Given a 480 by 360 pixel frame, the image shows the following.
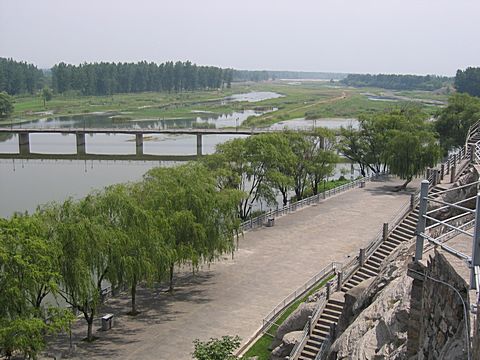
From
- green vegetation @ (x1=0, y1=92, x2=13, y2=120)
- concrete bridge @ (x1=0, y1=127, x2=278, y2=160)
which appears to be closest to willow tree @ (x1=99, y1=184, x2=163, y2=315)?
concrete bridge @ (x1=0, y1=127, x2=278, y2=160)

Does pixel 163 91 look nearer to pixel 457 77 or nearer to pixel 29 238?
pixel 457 77

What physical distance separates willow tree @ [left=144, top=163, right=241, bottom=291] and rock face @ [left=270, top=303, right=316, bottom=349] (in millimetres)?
5865

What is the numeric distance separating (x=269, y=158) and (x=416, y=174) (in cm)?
1349

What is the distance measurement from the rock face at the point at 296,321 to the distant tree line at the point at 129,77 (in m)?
139

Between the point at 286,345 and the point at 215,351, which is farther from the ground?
the point at 215,351

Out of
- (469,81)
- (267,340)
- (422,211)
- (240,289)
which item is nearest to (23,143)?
(240,289)

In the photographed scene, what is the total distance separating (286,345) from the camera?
19297 millimetres

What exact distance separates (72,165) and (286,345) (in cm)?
5276

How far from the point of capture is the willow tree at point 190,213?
25.3m

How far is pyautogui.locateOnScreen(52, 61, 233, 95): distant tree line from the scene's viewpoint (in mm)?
150625

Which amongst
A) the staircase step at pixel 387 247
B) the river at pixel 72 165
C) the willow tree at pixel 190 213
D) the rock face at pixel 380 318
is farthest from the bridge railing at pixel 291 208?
the river at pixel 72 165

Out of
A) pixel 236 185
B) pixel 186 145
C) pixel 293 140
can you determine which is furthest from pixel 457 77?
pixel 236 185

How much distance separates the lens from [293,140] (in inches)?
1772

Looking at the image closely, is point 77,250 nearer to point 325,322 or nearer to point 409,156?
point 325,322
